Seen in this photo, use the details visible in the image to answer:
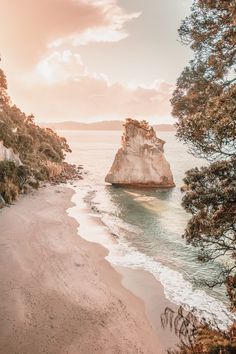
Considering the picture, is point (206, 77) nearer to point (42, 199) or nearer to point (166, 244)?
point (166, 244)

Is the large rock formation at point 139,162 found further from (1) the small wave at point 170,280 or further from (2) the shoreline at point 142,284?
(1) the small wave at point 170,280

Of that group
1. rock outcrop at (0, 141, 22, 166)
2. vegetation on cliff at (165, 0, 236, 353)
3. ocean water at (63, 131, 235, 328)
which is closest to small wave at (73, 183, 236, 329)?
ocean water at (63, 131, 235, 328)

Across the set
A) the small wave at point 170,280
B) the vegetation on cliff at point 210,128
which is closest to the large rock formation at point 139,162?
the small wave at point 170,280

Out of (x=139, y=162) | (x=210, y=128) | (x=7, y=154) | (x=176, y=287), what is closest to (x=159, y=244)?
(x=176, y=287)

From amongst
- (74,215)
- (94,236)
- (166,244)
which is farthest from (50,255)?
(74,215)

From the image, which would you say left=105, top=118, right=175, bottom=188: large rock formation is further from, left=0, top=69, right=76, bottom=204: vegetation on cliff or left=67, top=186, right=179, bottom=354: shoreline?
left=67, top=186, right=179, bottom=354: shoreline

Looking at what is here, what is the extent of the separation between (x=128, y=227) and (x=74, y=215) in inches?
257

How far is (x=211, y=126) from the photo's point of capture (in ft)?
27.1

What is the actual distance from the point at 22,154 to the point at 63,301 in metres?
36.4

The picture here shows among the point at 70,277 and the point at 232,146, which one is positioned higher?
the point at 232,146

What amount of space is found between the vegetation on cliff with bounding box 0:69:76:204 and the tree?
2357 centimetres

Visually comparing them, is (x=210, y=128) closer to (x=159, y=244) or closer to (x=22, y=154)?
(x=159, y=244)

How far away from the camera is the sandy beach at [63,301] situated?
11.3 metres

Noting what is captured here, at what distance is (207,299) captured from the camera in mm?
15953
